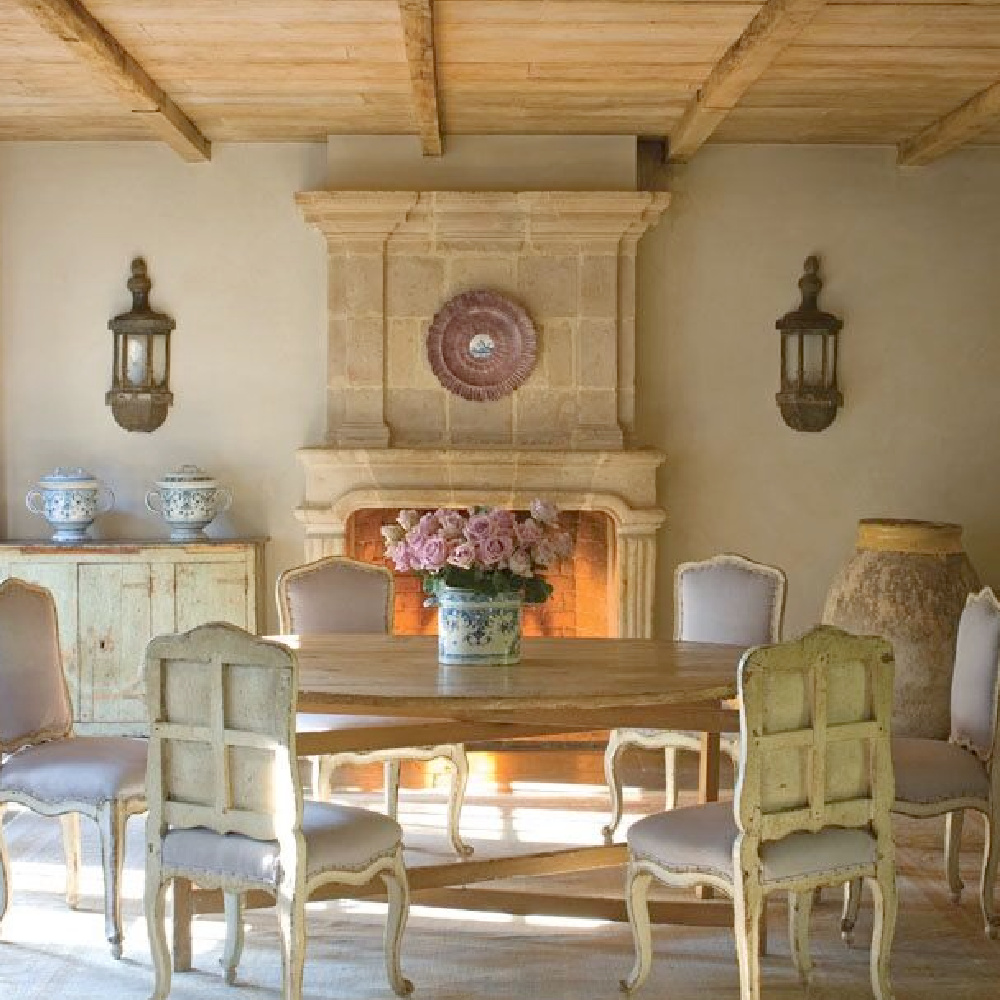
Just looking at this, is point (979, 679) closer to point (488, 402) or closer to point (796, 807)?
point (796, 807)

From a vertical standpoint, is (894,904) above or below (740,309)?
below

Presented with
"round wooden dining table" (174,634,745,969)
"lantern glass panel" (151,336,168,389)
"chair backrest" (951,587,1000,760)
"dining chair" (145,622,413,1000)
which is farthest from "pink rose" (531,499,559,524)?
→ "lantern glass panel" (151,336,168,389)

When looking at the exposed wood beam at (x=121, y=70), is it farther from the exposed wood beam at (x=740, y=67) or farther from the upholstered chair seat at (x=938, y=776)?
the upholstered chair seat at (x=938, y=776)

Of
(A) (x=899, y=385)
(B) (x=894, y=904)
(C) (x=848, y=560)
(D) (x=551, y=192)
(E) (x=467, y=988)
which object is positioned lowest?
(E) (x=467, y=988)

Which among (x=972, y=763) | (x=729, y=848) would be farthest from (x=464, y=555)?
(x=972, y=763)

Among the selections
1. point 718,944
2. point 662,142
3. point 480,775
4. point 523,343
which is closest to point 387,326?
point 523,343

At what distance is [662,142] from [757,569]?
8.76ft

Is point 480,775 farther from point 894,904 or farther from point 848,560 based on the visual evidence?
point 894,904

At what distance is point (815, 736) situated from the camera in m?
3.67

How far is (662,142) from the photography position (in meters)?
7.26

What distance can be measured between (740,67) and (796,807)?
2.75m

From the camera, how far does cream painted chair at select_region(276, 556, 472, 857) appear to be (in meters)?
5.25

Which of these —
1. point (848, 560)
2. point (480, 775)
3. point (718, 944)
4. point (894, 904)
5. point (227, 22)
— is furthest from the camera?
point (848, 560)

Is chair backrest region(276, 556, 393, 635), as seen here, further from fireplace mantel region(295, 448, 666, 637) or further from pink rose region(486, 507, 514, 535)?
fireplace mantel region(295, 448, 666, 637)
